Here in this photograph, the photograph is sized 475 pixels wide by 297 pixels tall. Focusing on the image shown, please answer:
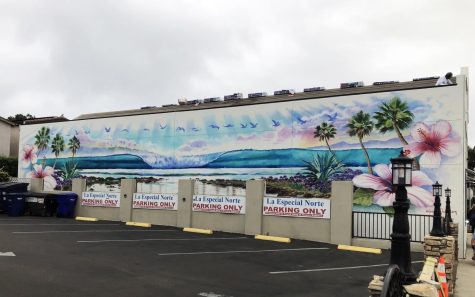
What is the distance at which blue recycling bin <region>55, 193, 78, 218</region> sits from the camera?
2414 centimetres

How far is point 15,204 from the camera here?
24688mm

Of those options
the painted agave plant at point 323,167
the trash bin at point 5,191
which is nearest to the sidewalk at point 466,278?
the painted agave plant at point 323,167

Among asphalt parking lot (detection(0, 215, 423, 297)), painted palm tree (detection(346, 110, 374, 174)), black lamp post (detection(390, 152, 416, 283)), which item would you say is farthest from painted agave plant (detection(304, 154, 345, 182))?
black lamp post (detection(390, 152, 416, 283))

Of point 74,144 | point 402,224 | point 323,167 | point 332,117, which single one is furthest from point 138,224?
point 402,224

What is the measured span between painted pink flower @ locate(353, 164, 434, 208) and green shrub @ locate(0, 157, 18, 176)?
28.8 m

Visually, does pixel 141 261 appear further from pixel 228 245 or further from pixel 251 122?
pixel 251 122

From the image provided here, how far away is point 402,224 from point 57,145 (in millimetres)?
30916

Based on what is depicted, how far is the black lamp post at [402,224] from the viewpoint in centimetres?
587

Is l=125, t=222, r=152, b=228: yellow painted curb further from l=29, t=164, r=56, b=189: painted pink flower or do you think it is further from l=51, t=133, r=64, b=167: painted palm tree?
l=29, t=164, r=56, b=189: painted pink flower

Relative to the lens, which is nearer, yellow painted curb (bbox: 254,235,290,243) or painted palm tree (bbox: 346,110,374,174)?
yellow painted curb (bbox: 254,235,290,243)

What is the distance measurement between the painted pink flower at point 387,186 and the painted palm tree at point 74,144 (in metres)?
19.7

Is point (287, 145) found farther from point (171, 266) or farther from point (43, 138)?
point (43, 138)

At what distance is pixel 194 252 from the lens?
1332 cm

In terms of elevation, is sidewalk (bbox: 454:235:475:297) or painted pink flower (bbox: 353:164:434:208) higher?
painted pink flower (bbox: 353:164:434:208)
